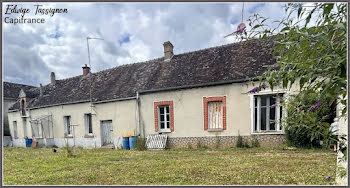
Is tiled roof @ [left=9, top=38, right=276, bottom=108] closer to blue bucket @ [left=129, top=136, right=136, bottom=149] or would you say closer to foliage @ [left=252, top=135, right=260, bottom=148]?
blue bucket @ [left=129, top=136, right=136, bottom=149]

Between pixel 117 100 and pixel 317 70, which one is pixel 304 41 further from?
pixel 117 100

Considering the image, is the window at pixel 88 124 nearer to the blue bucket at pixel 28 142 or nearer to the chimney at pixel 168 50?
the blue bucket at pixel 28 142

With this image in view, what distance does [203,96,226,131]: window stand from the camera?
9711 mm

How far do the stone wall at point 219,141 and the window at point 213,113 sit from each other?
0.53 m

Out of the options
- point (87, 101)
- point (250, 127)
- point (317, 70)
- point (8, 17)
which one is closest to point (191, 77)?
point (250, 127)

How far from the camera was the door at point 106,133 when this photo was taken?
42.2ft

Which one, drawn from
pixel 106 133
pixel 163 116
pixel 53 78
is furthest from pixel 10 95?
pixel 163 116

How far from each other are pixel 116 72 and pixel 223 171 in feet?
40.4

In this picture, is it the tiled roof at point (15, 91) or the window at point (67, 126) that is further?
the tiled roof at point (15, 91)

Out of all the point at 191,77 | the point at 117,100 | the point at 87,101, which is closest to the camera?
the point at 191,77

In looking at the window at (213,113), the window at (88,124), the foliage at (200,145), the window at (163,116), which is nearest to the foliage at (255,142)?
the window at (213,113)

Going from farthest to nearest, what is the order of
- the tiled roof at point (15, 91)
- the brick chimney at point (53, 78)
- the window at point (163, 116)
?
1. the brick chimney at point (53, 78)
2. the tiled roof at point (15, 91)
3. the window at point (163, 116)

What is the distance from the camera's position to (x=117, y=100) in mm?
12297

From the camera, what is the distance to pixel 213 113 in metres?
9.88
